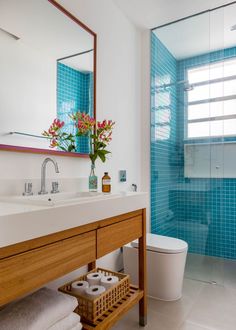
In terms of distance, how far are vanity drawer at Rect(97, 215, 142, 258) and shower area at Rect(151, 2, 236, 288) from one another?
1.12 metres

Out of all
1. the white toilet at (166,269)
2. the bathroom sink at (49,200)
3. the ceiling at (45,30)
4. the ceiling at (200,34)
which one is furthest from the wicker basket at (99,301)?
the ceiling at (200,34)

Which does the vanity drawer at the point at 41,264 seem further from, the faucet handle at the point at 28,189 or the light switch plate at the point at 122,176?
the light switch plate at the point at 122,176

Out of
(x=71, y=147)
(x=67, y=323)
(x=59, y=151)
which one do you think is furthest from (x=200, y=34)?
(x=67, y=323)

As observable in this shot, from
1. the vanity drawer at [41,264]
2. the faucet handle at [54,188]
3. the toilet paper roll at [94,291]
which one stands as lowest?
the toilet paper roll at [94,291]

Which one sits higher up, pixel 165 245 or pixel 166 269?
pixel 165 245

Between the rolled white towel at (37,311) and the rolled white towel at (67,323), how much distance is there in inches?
0.5

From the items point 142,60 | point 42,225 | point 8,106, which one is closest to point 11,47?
point 8,106

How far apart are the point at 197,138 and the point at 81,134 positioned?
1.30m

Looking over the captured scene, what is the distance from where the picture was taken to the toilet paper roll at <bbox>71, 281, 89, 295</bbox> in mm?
1430

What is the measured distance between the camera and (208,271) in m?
2.29

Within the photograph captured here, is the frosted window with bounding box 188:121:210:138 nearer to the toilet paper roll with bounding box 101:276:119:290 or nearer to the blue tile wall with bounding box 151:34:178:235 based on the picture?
the blue tile wall with bounding box 151:34:178:235

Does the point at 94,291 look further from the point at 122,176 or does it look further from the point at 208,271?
the point at 208,271

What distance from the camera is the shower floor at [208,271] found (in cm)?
224

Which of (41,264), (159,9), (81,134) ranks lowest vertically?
(41,264)
